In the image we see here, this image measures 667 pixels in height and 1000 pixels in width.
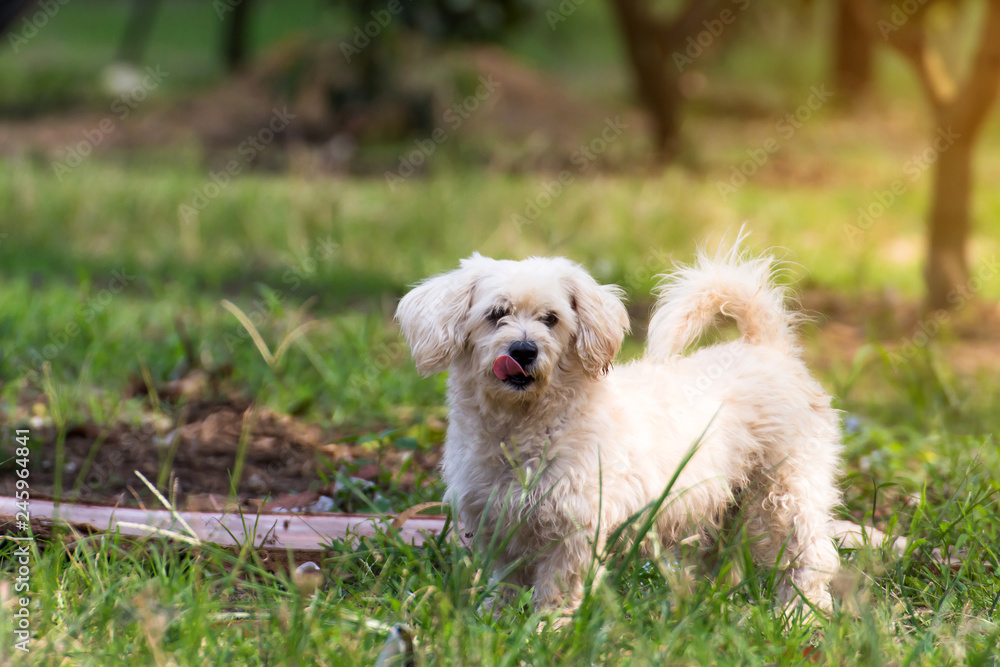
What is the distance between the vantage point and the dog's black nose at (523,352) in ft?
8.66

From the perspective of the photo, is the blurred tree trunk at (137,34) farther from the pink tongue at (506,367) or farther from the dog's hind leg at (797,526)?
the dog's hind leg at (797,526)

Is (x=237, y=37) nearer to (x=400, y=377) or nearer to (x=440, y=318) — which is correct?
(x=400, y=377)

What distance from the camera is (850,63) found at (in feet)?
57.5

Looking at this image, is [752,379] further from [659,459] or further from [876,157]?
[876,157]

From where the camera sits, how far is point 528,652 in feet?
7.52

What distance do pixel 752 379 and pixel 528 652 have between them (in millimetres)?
1287

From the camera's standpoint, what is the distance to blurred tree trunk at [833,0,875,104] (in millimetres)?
17148

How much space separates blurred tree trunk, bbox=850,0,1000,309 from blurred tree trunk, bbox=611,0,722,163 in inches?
174

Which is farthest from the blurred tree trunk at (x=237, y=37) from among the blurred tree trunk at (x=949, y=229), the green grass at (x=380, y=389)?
the blurred tree trunk at (x=949, y=229)

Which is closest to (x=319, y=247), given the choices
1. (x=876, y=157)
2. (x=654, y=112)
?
(x=654, y=112)

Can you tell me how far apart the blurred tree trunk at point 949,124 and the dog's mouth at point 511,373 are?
543 cm

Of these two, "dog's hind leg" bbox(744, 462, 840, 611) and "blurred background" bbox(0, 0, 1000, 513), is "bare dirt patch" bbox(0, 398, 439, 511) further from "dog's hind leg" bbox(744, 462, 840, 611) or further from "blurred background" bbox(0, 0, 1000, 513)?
"dog's hind leg" bbox(744, 462, 840, 611)

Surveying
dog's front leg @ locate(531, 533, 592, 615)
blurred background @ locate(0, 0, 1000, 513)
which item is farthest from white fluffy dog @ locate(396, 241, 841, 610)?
blurred background @ locate(0, 0, 1000, 513)

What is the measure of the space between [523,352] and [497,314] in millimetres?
197
